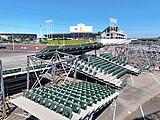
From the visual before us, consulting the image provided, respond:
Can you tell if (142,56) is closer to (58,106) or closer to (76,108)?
(76,108)

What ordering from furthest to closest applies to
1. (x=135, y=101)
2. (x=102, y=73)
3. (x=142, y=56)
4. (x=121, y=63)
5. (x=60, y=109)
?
(x=142, y=56)
(x=121, y=63)
(x=102, y=73)
(x=135, y=101)
(x=60, y=109)

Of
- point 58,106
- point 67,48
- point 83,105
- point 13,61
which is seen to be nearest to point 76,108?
point 83,105

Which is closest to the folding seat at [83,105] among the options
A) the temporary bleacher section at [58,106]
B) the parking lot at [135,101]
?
the temporary bleacher section at [58,106]

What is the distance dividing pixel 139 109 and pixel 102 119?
466 centimetres

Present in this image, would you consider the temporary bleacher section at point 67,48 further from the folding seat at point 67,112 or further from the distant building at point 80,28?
the distant building at point 80,28

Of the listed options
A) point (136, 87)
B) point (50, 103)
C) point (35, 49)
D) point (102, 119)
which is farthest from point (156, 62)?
point (35, 49)

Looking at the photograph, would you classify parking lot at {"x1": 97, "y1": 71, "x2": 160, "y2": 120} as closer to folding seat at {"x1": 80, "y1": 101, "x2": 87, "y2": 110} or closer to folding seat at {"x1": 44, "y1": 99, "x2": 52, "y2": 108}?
folding seat at {"x1": 80, "y1": 101, "x2": 87, "y2": 110}

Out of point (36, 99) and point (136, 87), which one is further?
point (136, 87)

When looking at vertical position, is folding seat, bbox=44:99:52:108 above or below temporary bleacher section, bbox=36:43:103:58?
below

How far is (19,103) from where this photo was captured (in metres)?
13.2

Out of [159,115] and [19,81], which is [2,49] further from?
[159,115]

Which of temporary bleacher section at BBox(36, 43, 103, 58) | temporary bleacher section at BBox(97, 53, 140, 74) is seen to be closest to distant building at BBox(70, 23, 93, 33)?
temporary bleacher section at BBox(97, 53, 140, 74)

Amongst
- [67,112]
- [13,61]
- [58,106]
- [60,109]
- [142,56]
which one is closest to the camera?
[67,112]

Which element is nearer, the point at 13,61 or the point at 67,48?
the point at 67,48
